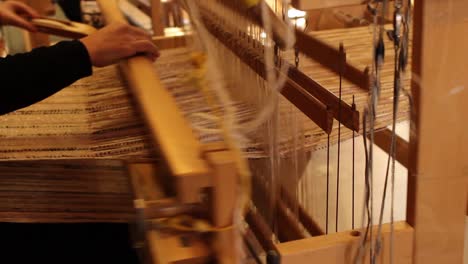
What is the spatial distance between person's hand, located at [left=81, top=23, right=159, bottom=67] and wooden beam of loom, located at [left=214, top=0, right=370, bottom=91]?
0.15 m

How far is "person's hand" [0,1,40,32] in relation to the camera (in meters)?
1.29

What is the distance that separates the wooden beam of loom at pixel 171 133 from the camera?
1.59ft

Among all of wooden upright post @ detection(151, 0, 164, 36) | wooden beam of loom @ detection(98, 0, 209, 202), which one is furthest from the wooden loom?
wooden upright post @ detection(151, 0, 164, 36)

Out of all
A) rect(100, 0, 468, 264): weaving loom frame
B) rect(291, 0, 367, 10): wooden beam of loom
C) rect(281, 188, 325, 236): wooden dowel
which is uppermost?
rect(291, 0, 367, 10): wooden beam of loom

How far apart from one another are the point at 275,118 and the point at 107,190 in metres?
0.35

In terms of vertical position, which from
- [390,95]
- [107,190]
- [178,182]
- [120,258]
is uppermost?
[178,182]

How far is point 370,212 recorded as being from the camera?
68 cm

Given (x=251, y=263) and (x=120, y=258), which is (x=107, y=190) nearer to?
→ (x=120, y=258)

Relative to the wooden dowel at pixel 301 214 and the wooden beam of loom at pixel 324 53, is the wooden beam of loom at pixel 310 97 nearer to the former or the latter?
the wooden beam of loom at pixel 324 53

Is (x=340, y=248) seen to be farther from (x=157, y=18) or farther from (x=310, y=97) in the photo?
(x=157, y=18)

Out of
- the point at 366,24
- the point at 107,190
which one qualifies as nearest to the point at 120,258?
the point at 107,190

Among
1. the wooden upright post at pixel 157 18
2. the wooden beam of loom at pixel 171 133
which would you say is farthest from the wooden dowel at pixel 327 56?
the wooden upright post at pixel 157 18

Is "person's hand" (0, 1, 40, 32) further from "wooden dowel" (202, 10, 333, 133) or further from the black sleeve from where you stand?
"wooden dowel" (202, 10, 333, 133)

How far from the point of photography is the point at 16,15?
1.30m
